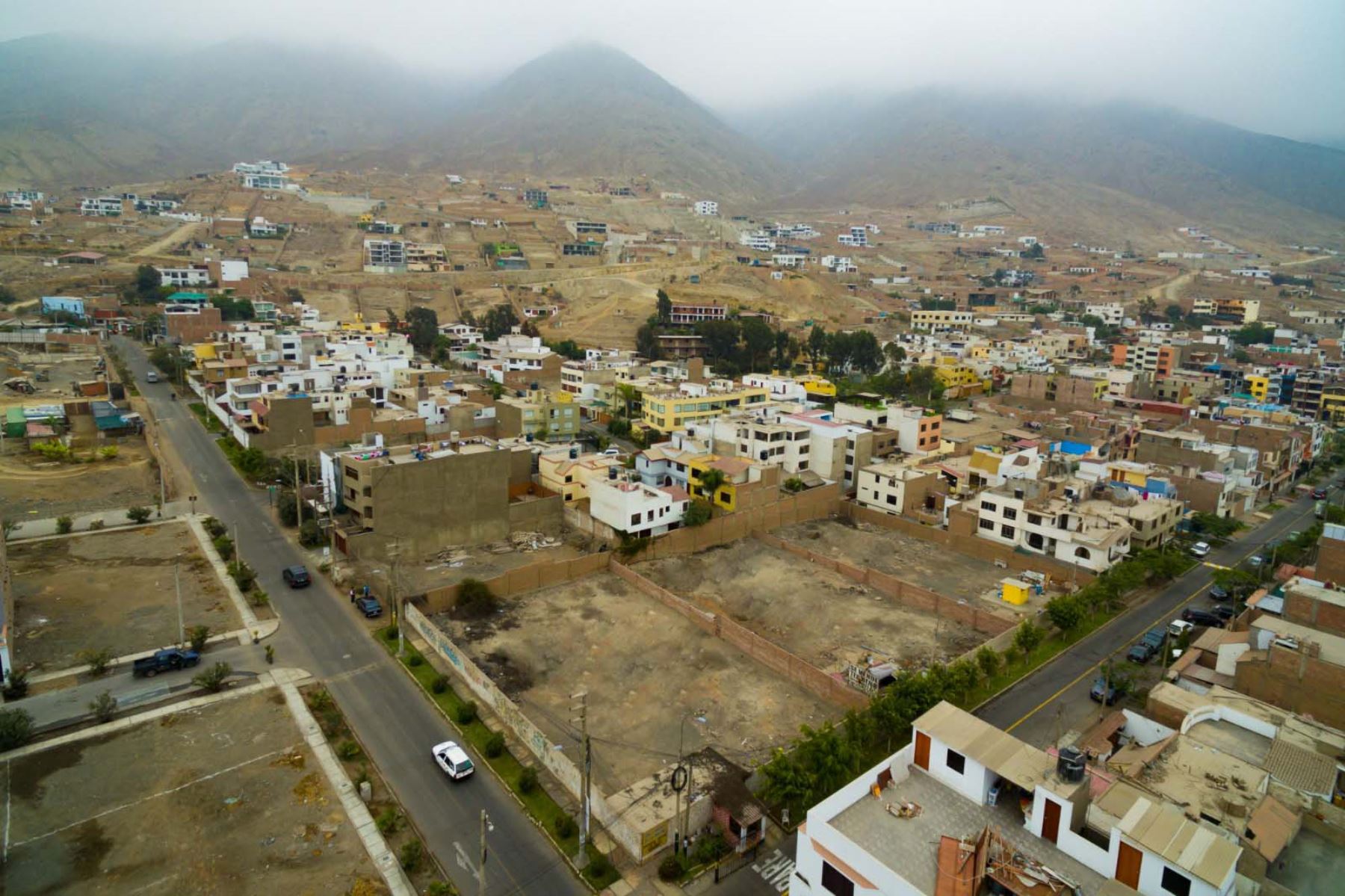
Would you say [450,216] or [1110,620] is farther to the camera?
[450,216]

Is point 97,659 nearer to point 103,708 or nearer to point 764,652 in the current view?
point 103,708

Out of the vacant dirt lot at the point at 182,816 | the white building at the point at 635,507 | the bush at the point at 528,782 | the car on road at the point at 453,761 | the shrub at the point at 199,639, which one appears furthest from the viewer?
the white building at the point at 635,507

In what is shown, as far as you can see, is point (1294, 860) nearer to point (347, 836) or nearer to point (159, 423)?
point (347, 836)

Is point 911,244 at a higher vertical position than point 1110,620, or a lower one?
higher

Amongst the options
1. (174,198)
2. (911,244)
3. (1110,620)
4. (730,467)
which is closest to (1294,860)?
(1110,620)

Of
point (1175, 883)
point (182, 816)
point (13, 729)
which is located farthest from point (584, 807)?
point (13, 729)

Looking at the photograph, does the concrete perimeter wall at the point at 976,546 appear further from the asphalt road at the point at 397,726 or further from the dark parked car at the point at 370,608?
the asphalt road at the point at 397,726

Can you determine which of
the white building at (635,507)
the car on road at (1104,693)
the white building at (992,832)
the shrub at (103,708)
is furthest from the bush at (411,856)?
the car on road at (1104,693)

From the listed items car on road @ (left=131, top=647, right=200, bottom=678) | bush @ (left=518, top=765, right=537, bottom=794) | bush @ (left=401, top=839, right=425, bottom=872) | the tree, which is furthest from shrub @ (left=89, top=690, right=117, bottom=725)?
the tree
